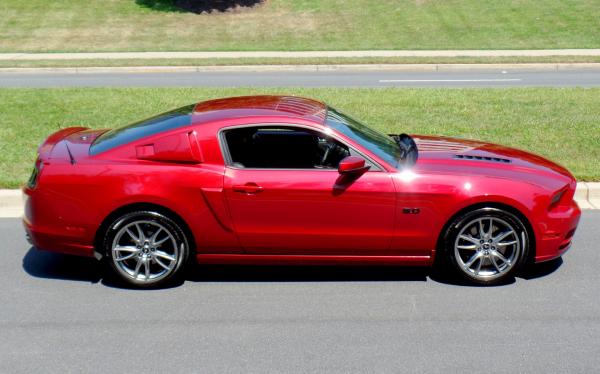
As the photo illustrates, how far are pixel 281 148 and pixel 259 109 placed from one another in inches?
14.6

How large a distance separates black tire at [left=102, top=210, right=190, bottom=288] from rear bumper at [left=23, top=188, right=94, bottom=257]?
0.19 m

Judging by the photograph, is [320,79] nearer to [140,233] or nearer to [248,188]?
[248,188]

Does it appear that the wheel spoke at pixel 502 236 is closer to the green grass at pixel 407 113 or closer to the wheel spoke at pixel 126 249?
the wheel spoke at pixel 126 249

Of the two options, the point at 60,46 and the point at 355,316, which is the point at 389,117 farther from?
the point at 60,46

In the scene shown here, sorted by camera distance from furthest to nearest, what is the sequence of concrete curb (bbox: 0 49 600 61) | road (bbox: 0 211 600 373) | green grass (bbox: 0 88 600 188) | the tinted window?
concrete curb (bbox: 0 49 600 61)
green grass (bbox: 0 88 600 188)
the tinted window
road (bbox: 0 211 600 373)

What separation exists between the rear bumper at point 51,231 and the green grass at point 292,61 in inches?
591

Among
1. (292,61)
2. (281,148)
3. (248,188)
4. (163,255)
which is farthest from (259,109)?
(292,61)

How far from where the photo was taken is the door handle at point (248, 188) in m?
6.52

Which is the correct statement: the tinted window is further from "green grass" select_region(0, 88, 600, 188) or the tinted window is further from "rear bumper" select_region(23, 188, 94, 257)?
"green grass" select_region(0, 88, 600, 188)

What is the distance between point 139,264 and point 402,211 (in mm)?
2093

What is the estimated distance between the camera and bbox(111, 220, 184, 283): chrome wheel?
6.59 metres

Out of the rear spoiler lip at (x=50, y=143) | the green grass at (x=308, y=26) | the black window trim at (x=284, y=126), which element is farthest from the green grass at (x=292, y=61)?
the black window trim at (x=284, y=126)

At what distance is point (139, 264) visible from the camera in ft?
21.8

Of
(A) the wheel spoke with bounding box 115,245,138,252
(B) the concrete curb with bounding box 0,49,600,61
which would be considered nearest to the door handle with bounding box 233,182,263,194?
(A) the wheel spoke with bounding box 115,245,138,252
